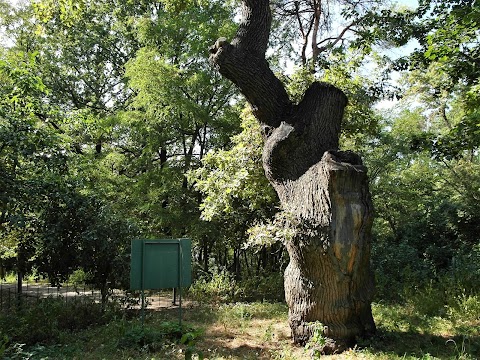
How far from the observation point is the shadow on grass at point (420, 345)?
A: 5.19m

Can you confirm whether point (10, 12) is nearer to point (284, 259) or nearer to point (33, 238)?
point (33, 238)

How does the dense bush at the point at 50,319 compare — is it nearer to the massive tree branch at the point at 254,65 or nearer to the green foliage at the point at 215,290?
the green foliage at the point at 215,290

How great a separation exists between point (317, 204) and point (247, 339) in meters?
2.52

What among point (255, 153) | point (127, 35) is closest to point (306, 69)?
point (255, 153)

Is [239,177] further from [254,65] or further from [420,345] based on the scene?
[420,345]

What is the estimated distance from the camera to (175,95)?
11234 mm

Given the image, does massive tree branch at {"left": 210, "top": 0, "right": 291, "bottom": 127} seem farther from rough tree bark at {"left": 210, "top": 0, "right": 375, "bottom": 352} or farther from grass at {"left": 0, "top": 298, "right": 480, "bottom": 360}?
grass at {"left": 0, "top": 298, "right": 480, "bottom": 360}

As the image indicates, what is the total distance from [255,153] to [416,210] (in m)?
8.81

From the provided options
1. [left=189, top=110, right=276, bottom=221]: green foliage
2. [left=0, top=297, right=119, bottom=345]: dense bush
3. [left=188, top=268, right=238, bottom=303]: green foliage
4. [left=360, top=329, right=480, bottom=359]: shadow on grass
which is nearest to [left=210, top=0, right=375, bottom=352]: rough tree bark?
[left=360, top=329, right=480, bottom=359]: shadow on grass

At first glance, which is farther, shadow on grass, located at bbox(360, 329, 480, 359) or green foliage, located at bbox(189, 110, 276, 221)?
green foliage, located at bbox(189, 110, 276, 221)

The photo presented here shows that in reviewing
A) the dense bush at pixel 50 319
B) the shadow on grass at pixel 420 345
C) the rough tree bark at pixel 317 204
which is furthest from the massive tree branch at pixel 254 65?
the dense bush at pixel 50 319

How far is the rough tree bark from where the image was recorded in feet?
18.2

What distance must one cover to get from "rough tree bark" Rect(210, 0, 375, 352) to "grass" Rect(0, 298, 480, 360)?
0.48 m

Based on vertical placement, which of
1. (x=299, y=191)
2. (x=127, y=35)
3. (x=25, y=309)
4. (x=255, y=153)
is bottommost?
(x=25, y=309)
